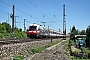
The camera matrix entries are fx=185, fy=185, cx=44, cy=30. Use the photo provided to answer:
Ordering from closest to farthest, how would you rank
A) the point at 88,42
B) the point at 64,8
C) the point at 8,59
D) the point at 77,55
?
the point at 8,59 → the point at 77,55 → the point at 88,42 → the point at 64,8

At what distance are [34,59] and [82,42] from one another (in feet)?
60.5

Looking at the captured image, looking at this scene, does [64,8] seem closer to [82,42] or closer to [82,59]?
[82,42]

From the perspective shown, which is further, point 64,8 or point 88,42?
point 64,8

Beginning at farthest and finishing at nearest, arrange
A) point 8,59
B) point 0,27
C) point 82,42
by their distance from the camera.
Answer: point 0,27 < point 82,42 < point 8,59

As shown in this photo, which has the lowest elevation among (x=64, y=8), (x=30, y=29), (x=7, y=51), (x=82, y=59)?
(x=82, y=59)

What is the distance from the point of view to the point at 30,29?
36500mm

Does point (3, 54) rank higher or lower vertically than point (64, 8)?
lower

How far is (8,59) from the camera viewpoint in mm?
10359

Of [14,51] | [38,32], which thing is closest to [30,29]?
[38,32]

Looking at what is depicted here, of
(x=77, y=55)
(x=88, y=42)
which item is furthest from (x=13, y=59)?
(x=88, y=42)

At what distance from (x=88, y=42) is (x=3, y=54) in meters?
23.5

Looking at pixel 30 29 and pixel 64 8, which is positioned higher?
pixel 64 8

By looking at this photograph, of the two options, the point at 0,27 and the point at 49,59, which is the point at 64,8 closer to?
the point at 0,27

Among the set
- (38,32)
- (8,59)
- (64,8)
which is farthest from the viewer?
(64,8)
